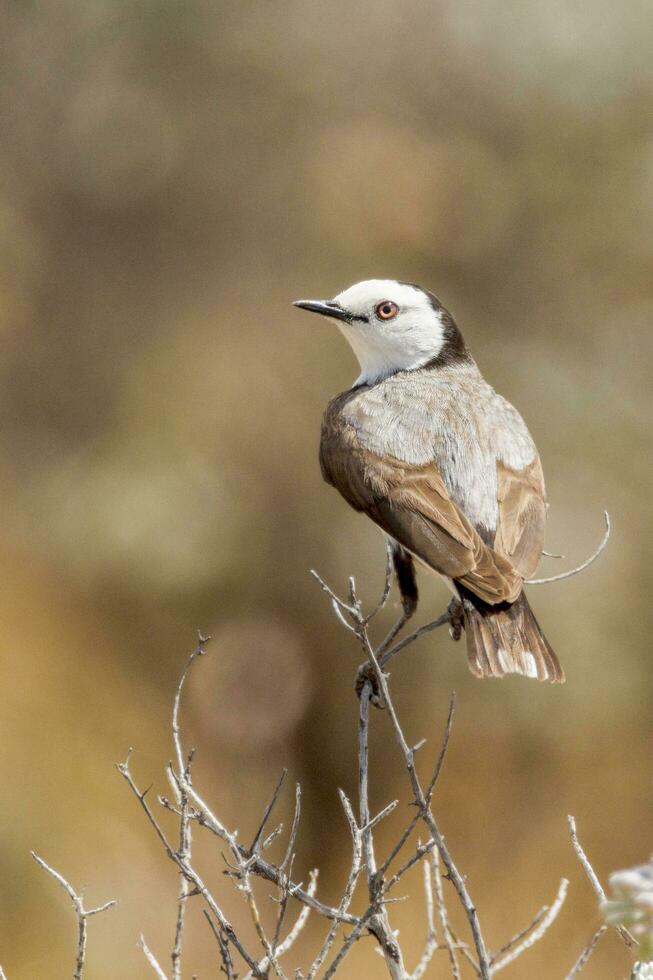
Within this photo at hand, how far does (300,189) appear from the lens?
1063cm

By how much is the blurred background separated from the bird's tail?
3.87 meters

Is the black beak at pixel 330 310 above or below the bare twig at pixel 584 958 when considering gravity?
above

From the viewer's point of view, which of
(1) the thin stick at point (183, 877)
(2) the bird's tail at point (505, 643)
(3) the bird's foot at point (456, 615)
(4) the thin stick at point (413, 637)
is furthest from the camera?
(3) the bird's foot at point (456, 615)

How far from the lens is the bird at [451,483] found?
182 inches

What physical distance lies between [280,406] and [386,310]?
3842 millimetres

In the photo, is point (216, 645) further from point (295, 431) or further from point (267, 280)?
point (267, 280)

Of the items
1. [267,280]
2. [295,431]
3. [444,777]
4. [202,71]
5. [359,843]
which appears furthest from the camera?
[202,71]

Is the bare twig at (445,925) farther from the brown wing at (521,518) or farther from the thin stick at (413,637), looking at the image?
the brown wing at (521,518)

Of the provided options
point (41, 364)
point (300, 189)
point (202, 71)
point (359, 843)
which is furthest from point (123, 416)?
point (359, 843)

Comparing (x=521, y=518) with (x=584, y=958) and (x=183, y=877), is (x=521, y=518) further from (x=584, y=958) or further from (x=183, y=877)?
(x=183, y=877)

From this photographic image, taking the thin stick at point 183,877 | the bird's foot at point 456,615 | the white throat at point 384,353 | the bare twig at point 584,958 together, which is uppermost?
the white throat at point 384,353

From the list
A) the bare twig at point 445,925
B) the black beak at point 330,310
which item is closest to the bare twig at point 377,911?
the bare twig at point 445,925

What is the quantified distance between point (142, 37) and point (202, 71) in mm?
557

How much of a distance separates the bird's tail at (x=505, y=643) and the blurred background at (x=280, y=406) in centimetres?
387
